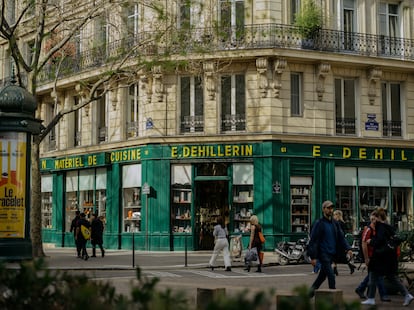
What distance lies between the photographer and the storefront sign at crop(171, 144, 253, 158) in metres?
28.2

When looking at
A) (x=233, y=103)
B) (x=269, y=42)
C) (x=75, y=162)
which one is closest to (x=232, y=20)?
(x=269, y=42)

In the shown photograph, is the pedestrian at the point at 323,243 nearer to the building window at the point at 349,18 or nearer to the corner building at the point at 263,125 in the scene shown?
the corner building at the point at 263,125

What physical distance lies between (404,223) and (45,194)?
16.6 metres

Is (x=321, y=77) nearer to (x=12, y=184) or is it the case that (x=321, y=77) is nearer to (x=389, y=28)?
(x=389, y=28)

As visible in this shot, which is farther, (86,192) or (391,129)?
(86,192)

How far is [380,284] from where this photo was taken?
42.2 feet

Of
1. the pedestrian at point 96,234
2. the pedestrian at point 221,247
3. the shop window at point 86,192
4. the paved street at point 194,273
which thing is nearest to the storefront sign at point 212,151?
the paved street at point 194,273

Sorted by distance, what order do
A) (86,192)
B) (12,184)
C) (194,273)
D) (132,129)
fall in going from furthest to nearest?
(86,192) → (132,129) → (194,273) → (12,184)

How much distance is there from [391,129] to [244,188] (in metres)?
6.84

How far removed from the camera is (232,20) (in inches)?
1134

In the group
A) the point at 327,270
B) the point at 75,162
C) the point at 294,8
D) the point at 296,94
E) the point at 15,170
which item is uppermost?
the point at 294,8

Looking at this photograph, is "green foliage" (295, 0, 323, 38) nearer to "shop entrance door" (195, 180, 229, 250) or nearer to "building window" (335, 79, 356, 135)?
"building window" (335, 79, 356, 135)

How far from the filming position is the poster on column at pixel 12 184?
649 inches

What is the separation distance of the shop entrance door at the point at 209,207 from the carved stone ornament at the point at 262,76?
12.3ft
